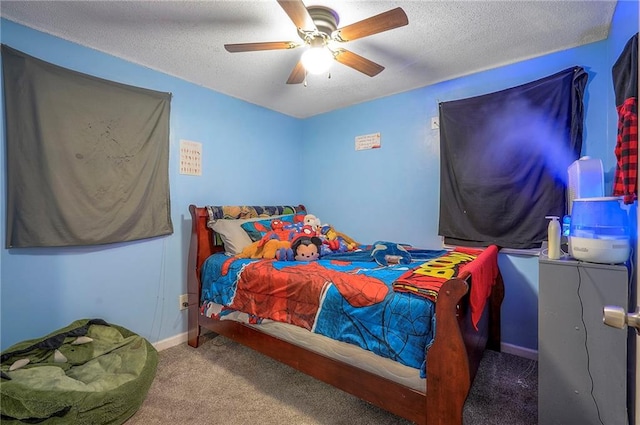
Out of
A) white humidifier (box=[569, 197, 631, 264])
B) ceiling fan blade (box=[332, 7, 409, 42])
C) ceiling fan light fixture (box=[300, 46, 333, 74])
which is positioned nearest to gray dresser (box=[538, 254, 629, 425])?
white humidifier (box=[569, 197, 631, 264])

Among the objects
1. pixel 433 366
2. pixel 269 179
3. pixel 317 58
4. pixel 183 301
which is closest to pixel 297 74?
pixel 317 58

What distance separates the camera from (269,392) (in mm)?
1848


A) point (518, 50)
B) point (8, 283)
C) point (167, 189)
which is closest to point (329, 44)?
point (518, 50)

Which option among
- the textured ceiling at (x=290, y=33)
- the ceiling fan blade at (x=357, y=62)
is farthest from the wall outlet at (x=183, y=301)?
the ceiling fan blade at (x=357, y=62)

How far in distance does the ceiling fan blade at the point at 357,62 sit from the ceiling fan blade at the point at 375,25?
15 cm

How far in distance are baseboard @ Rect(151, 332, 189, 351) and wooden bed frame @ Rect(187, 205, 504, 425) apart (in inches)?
25.2

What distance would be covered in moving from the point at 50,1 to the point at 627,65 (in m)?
3.09

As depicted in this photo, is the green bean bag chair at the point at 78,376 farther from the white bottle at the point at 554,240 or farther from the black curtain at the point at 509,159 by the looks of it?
the black curtain at the point at 509,159

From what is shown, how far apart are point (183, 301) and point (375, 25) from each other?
2576 mm

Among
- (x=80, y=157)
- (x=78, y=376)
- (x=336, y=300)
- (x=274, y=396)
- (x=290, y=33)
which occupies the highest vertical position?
(x=290, y=33)

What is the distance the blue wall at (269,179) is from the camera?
74.2 inches

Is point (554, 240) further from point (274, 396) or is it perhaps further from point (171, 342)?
point (171, 342)

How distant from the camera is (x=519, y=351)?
230cm

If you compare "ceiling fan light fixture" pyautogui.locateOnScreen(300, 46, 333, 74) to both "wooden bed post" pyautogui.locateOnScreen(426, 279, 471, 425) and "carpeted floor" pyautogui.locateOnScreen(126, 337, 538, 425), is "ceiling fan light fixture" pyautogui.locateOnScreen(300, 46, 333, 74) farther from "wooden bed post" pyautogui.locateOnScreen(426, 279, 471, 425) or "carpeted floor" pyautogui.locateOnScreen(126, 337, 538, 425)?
"carpeted floor" pyautogui.locateOnScreen(126, 337, 538, 425)
